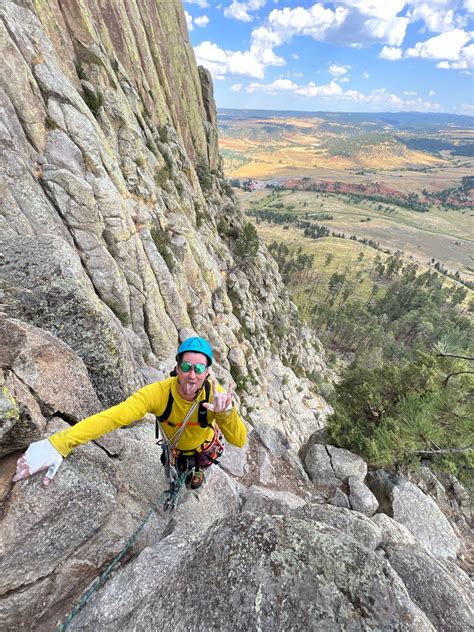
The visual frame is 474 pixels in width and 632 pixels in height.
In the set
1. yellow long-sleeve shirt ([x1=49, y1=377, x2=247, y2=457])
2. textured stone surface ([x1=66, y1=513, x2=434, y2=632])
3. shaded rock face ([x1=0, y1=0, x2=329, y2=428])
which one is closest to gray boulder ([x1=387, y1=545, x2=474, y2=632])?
textured stone surface ([x1=66, y1=513, x2=434, y2=632])

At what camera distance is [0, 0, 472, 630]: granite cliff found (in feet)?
16.1

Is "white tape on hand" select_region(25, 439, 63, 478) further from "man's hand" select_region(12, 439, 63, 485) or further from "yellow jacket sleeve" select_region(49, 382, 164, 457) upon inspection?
"yellow jacket sleeve" select_region(49, 382, 164, 457)

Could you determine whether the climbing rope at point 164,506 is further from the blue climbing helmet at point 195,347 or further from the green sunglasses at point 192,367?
the blue climbing helmet at point 195,347

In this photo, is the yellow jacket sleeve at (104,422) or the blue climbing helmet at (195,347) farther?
the blue climbing helmet at (195,347)

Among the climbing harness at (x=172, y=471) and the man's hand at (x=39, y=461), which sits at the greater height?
the man's hand at (x=39, y=461)

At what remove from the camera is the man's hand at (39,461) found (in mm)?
5211

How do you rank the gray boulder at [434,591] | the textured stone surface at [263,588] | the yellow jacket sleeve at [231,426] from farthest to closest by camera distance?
the yellow jacket sleeve at [231,426] < the gray boulder at [434,591] < the textured stone surface at [263,588]

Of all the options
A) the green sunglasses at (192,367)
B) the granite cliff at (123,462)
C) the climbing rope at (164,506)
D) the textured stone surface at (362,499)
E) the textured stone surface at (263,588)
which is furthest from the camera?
the textured stone surface at (362,499)

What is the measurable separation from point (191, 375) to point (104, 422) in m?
1.67

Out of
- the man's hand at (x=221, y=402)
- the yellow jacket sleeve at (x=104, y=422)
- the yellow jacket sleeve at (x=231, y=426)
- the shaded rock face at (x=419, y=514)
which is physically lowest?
the shaded rock face at (x=419, y=514)

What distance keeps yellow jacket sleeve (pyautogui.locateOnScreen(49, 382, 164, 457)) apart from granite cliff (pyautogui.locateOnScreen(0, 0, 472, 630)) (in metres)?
0.73

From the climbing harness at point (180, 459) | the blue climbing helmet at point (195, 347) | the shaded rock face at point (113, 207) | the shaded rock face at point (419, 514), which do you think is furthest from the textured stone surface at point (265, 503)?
the blue climbing helmet at point (195, 347)

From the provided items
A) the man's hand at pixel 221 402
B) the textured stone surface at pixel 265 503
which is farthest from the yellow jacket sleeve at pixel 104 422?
the textured stone surface at pixel 265 503

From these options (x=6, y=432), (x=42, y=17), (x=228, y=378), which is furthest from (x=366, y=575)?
(x=42, y=17)
